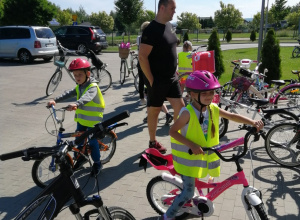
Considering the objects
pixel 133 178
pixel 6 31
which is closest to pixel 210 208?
pixel 133 178

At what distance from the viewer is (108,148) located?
448cm

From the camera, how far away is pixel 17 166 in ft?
15.3

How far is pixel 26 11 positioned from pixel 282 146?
26.6 m

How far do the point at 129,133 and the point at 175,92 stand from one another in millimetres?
1788

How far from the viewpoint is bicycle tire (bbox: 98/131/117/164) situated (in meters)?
4.49

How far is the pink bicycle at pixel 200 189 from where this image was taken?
238 cm

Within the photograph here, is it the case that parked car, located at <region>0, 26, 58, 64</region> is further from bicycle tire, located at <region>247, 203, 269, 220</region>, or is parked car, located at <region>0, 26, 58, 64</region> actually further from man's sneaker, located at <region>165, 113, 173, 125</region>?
bicycle tire, located at <region>247, 203, 269, 220</region>

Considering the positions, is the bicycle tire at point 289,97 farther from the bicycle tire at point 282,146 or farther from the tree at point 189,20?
the tree at point 189,20

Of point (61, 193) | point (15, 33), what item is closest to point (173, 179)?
point (61, 193)

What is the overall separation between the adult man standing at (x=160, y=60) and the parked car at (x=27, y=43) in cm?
1228

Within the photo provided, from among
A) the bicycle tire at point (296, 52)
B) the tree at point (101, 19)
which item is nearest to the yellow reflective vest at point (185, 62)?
the bicycle tire at point (296, 52)

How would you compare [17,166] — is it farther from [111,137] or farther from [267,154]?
[267,154]

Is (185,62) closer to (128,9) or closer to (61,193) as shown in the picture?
(61,193)

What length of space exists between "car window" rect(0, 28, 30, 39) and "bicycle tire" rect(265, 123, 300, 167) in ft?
46.0
